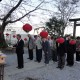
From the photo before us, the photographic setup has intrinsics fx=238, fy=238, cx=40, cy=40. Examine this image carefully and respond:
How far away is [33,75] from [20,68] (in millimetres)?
1987

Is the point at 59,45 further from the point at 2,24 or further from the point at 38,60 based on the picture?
the point at 2,24

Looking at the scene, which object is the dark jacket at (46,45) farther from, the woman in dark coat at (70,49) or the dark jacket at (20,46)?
the dark jacket at (20,46)

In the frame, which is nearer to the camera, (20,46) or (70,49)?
(20,46)

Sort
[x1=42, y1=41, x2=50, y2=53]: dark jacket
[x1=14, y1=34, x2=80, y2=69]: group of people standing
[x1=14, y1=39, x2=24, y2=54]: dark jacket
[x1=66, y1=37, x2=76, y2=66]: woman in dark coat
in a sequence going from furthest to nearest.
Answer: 1. [x1=42, y1=41, x2=50, y2=53]: dark jacket
2. [x1=66, y1=37, x2=76, y2=66]: woman in dark coat
3. [x1=14, y1=34, x2=80, y2=69]: group of people standing
4. [x1=14, y1=39, x2=24, y2=54]: dark jacket

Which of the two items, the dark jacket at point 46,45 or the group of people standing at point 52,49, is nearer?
the group of people standing at point 52,49

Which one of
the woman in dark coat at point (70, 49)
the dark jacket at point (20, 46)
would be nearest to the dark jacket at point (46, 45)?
the woman in dark coat at point (70, 49)

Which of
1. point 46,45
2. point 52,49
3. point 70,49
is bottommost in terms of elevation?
point 52,49

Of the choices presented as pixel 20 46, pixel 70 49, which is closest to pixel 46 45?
pixel 70 49

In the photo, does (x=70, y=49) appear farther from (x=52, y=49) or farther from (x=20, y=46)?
(x=20, y=46)

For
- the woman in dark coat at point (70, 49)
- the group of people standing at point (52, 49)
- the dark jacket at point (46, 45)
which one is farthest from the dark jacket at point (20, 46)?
the woman in dark coat at point (70, 49)

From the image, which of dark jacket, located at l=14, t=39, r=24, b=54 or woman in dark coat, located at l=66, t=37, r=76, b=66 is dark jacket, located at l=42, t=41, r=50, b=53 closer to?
woman in dark coat, located at l=66, t=37, r=76, b=66

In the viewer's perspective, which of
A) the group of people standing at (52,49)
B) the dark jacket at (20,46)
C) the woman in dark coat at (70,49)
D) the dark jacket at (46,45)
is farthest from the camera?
the dark jacket at (46,45)

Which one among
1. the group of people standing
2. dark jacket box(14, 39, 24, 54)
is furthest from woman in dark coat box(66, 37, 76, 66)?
dark jacket box(14, 39, 24, 54)

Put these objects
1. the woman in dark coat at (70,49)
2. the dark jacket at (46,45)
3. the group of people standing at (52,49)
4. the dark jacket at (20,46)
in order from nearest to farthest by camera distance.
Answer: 1. the dark jacket at (20,46)
2. the group of people standing at (52,49)
3. the woman in dark coat at (70,49)
4. the dark jacket at (46,45)
